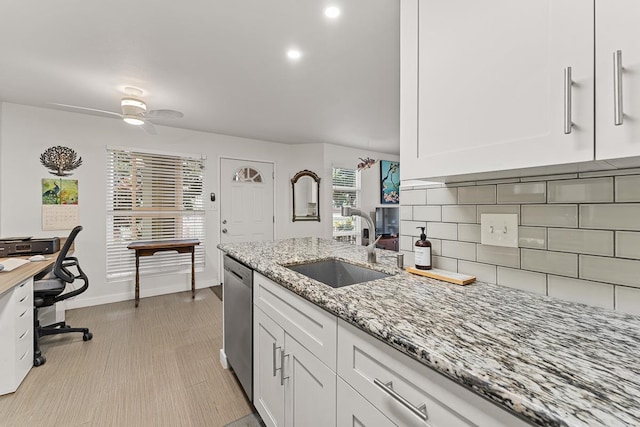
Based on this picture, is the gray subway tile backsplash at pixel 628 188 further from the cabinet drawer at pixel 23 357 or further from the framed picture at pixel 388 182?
the framed picture at pixel 388 182

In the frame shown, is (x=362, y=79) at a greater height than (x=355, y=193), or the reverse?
(x=362, y=79)

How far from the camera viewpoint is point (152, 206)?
12.1 ft

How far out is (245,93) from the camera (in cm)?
272

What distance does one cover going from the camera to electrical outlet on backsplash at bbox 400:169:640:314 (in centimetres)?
75

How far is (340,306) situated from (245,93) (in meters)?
2.54

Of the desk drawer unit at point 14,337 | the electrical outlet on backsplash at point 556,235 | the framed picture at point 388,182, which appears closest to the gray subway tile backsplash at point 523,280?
the electrical outlet on backsplash at point 556,235

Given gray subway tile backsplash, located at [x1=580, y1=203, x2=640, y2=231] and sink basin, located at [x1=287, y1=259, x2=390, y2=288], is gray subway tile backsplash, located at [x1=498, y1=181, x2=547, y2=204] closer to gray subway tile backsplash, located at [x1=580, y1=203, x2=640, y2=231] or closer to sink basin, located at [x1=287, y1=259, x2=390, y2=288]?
gray subway tile backsplash, located at [x1=580, y1=203, x2=640, y2=231]

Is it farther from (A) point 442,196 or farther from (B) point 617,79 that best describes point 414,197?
(B) point 617,79

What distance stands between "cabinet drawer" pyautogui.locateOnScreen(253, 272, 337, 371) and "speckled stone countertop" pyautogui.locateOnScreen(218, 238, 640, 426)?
0.06 m

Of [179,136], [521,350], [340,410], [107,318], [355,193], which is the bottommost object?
[107,318]

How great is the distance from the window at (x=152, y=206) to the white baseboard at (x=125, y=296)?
0.77 feet

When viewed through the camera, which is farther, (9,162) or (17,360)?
(9,162)

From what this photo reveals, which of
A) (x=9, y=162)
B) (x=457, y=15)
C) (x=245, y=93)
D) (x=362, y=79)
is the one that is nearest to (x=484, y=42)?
(x=457, y=15)

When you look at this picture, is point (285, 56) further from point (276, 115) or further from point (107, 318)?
point (107, 318)
